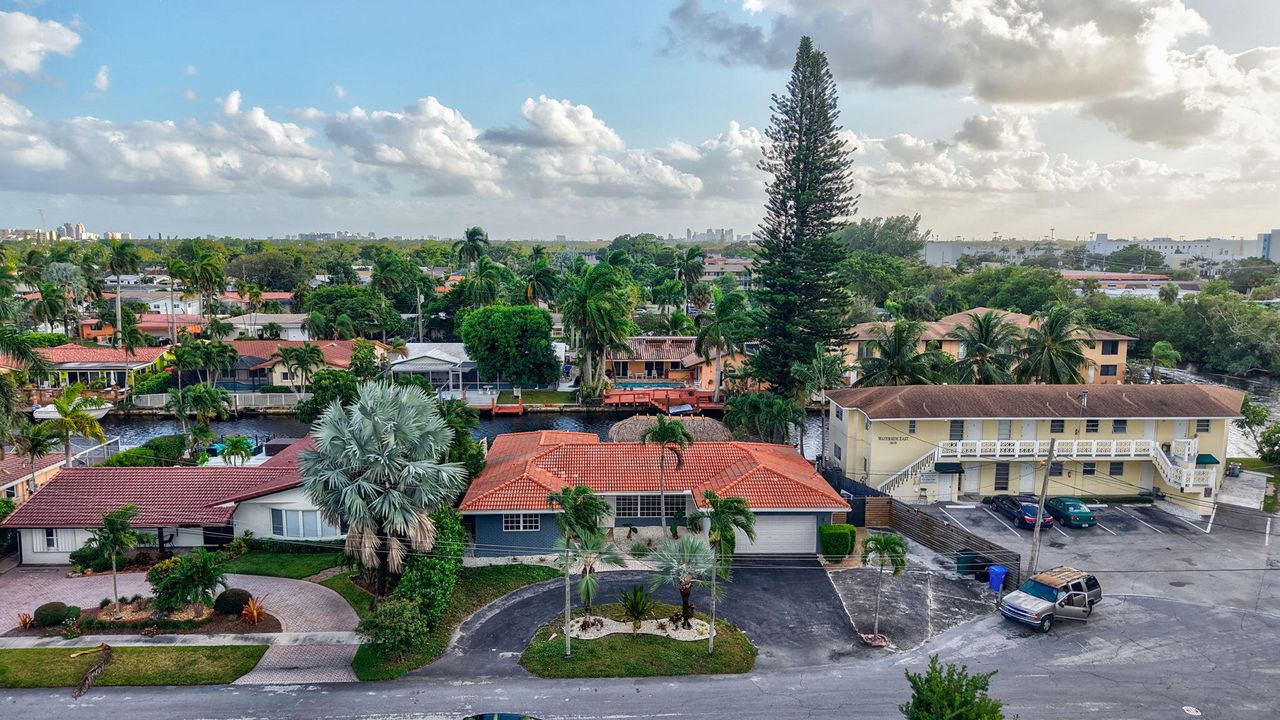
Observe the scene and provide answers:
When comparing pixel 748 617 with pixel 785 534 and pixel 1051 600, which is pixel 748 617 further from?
pixel 1051 600

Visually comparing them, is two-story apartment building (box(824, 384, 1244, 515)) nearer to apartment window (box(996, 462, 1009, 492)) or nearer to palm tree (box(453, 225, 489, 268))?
apartment window (box(996, 462, 1009, 492))

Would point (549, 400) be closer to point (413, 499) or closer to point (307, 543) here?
point (307, 543)

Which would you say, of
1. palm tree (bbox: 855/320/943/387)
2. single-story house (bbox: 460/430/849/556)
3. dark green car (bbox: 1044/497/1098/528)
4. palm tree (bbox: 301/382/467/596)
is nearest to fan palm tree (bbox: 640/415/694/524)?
single-story house (bbox: 460/430/849/556)

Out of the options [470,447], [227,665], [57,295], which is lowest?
[227,665]

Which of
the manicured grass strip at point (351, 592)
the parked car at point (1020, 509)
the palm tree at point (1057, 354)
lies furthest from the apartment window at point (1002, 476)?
the manicured grass strip at point (351, 592)

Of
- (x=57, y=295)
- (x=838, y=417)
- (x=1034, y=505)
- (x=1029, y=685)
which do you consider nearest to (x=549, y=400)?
(x=838, y=417)

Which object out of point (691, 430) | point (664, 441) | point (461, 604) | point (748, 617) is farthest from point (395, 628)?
point (691, 430)
